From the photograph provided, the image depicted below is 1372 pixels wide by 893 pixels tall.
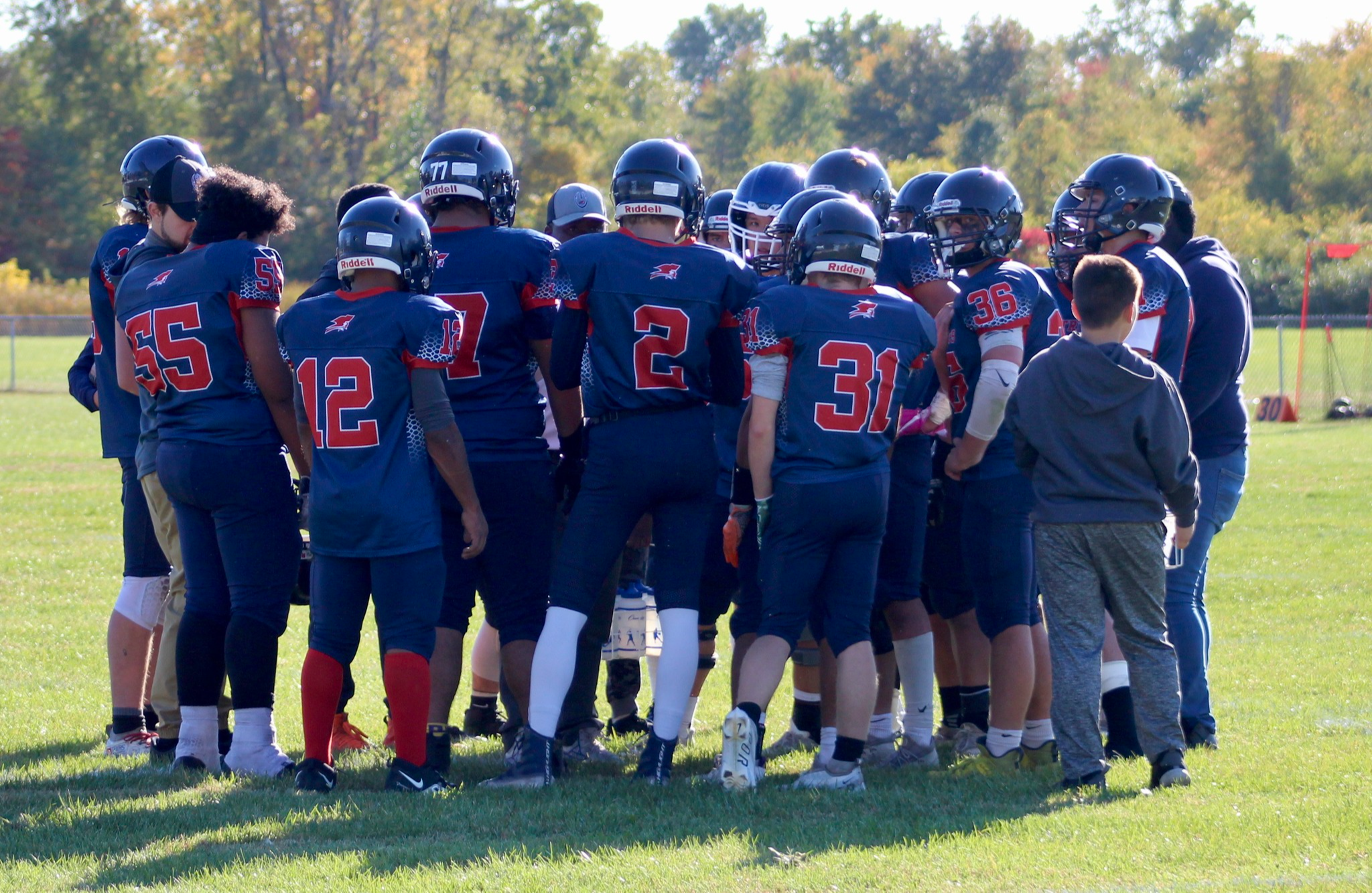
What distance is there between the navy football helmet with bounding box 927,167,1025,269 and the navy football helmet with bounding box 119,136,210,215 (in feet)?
10.2

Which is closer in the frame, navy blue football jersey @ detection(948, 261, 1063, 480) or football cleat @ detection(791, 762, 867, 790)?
football cleat @ detection(791, 762, 867, 790)

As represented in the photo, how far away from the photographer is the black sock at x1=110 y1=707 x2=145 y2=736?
6023 mm

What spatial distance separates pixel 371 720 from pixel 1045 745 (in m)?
3.09

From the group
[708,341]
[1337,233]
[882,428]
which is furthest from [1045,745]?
[1337,233]

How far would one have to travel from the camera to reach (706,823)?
15.0 ft

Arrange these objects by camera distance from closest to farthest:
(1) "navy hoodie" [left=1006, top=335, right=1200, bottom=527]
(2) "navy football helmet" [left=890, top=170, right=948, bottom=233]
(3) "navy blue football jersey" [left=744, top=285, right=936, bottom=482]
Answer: (1) "navy hoodie" [left=1006, top=335, right=1200, bottom=527] < (3) "navy blue football jersey" [left=744, top=285, right=936, bottom=482] < (2) "navy football helmet" [left=890, top=170, right=948, bottom=233]

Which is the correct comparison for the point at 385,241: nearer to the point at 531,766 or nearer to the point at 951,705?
the point at 531,766

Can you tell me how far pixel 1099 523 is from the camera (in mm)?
4934

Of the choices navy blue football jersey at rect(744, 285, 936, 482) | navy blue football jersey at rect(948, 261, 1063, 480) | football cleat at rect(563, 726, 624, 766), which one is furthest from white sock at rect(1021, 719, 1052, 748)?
football cleat at rect(563, 726, 624, 766)

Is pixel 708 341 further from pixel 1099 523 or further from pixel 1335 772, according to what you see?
pixel 1335 772

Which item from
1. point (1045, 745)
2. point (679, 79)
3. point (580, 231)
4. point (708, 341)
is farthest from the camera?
point (679, 79)

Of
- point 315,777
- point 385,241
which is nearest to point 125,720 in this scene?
point 315,777

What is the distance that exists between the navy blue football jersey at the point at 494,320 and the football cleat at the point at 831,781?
5.02ft

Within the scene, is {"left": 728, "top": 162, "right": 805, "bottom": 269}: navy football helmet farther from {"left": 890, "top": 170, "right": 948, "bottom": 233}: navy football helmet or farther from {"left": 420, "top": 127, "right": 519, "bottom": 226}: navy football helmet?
{"left": 420, "top": 127, "right": 519, "bottom": 226}: navy football helmet
